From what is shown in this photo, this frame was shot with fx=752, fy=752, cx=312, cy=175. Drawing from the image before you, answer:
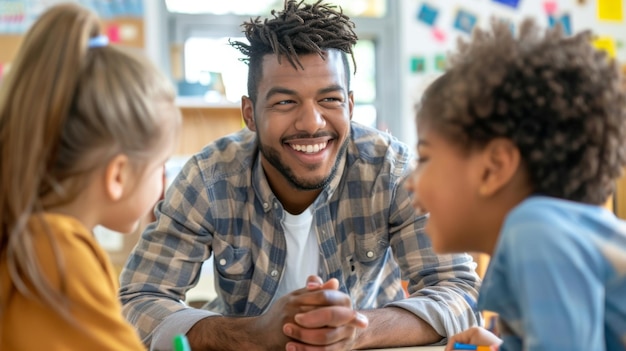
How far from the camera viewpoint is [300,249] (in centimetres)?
166

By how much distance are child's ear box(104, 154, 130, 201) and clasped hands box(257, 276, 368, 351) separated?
0.44 metres

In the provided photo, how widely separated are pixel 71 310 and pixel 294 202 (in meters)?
0.94

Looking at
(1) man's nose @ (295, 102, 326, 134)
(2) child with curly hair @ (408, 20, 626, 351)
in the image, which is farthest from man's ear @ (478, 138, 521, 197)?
(1) man's nose @ (295, 102, 326, 134)

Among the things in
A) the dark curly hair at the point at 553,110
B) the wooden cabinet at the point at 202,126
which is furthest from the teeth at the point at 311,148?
the wooden cabinet at the point at 202,126

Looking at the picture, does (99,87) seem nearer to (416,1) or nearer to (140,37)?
(140,37)

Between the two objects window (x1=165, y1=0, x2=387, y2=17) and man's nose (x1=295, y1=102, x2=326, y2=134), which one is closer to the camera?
man's nose (x1=295, y1=102, x2=326, y2=134)

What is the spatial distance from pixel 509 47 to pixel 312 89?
74 centimetres

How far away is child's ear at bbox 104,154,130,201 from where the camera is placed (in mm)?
888

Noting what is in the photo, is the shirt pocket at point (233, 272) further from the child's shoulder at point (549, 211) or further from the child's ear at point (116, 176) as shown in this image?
the child's shoulder at point (549, 211)

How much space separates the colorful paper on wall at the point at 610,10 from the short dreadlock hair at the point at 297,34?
3.63m

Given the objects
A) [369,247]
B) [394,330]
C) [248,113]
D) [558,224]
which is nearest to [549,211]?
[558,224]

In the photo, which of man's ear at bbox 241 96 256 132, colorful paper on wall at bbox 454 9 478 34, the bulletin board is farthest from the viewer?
colorful paper on wall at bbox 454 9 478 34

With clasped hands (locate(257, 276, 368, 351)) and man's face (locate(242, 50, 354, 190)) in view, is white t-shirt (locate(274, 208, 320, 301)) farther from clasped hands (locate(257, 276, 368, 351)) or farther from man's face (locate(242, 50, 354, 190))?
clasped hands (locate(257, 276, 368, 351))

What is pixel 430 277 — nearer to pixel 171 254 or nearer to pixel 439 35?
pixel 171 254
